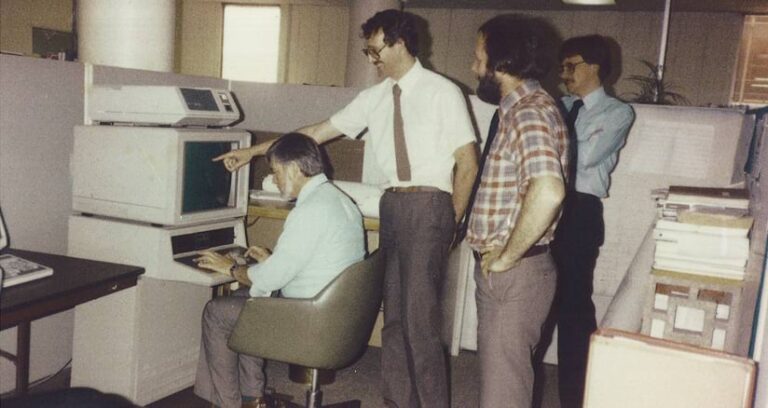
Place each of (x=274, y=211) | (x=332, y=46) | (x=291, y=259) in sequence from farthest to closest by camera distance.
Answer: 1. (x=332, y=46)
2. (x=274, y=211)
3. (x=291, y=259)

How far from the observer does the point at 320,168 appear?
215cm

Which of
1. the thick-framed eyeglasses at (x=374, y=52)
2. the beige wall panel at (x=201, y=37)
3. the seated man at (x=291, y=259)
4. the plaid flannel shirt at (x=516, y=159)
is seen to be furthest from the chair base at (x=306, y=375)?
the beige wall panel at (x=201, y=37)

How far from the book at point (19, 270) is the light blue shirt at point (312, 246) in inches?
25.4

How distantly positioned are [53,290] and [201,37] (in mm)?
6769

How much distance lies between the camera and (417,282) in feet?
7.54

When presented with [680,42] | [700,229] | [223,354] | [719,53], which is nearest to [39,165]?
[223,354]

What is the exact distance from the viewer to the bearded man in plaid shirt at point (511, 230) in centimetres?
167

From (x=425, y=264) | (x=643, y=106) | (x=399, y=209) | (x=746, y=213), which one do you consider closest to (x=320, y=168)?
(x=399, y=209)

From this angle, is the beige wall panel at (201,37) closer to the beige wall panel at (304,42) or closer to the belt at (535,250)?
the beige wall panel at (304,42)

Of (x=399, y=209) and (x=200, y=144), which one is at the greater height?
(x=200, y=144)

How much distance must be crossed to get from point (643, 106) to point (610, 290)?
0.94 metres

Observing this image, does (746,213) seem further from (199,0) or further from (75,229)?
(199,0)

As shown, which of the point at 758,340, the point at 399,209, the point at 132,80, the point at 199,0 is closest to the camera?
the point at 758,340

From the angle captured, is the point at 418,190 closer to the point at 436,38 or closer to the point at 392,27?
the point at 392,27
